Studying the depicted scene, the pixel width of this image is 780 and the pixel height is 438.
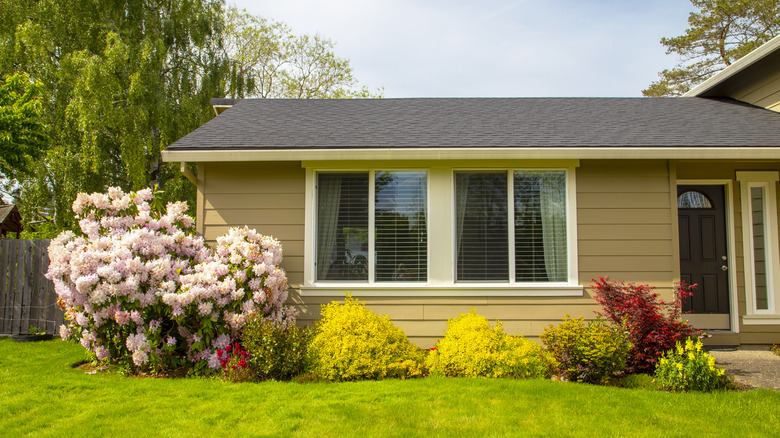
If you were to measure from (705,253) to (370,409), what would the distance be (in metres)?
5.73

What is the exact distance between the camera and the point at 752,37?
62.1 feet

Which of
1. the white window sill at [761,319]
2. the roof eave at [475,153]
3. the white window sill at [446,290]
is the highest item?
the roof eave at [475,153]

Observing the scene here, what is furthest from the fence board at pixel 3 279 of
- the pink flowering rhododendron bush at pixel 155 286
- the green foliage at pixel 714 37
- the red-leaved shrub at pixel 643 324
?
the green foliage at pixel 714 37

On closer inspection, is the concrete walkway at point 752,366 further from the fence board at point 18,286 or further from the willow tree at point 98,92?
the willow tree at point 98,92

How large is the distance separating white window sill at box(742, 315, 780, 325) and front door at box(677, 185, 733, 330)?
0.30m

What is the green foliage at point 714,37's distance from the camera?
18266 mm

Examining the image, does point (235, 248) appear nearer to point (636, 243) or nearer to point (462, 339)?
point (462, 339)

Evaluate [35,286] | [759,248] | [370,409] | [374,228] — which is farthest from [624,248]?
[35,286]

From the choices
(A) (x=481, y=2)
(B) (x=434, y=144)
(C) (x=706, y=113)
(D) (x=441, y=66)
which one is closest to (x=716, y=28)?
(D) (x=441, y=66)

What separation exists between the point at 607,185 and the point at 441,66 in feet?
→ 57.0

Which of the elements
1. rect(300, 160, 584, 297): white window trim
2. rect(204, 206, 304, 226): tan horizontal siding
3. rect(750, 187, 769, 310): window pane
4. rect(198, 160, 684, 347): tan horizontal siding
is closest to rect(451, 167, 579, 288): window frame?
rect(300, 160, 584, 297): white window trim

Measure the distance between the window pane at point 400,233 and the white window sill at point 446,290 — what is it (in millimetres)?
154

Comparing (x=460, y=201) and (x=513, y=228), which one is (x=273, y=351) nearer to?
(x=460, y=201)

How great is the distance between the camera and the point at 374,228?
6.42m
